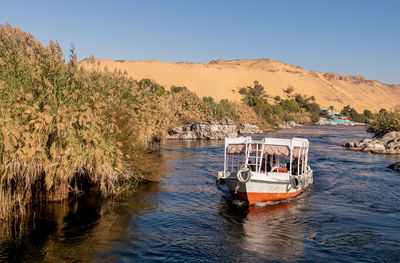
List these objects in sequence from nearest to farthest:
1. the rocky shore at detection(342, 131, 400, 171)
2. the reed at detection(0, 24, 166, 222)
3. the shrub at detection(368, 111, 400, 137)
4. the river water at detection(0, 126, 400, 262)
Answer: the river water at detection(0, 126, 400, 262), the reed at detection(0, 24, 166, 222), the rocky shore at detection(342, 131, 400, 171), the shrub at detection(368, 111, 400, 137)

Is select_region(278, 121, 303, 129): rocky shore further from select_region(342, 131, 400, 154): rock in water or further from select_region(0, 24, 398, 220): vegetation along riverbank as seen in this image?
select_region(0, 24, 398, 220): vegetation along riverbank

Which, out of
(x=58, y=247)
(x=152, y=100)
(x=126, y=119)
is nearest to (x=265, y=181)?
(x=126, y=119)

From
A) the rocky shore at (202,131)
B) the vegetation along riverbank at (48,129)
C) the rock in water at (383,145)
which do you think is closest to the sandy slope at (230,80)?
the rocky shore at (202,131)

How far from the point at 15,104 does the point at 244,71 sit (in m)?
153

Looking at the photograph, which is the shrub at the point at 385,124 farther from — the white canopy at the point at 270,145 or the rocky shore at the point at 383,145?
the white canopy at the point at 270,145

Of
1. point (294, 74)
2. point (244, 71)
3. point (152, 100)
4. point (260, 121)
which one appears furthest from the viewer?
point (294, 74)

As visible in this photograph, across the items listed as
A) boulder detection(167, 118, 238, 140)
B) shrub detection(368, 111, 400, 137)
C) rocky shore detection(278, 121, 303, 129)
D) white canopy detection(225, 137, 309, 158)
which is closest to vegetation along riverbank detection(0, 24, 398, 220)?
white canopy detection(225, 137, 309, 158)

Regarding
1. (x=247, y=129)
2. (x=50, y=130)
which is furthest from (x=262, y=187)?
(x=247, y=129)

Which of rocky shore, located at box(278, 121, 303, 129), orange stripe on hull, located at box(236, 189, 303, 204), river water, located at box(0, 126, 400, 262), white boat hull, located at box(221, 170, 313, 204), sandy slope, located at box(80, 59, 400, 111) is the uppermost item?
sandy slope, located at box(80, 59, 400, 111)

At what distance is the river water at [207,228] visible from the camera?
38.3 feet

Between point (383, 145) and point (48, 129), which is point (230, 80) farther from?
point (48, 129)

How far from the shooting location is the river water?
1167cm

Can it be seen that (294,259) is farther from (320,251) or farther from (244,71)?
(244,71)

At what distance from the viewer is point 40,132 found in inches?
528
